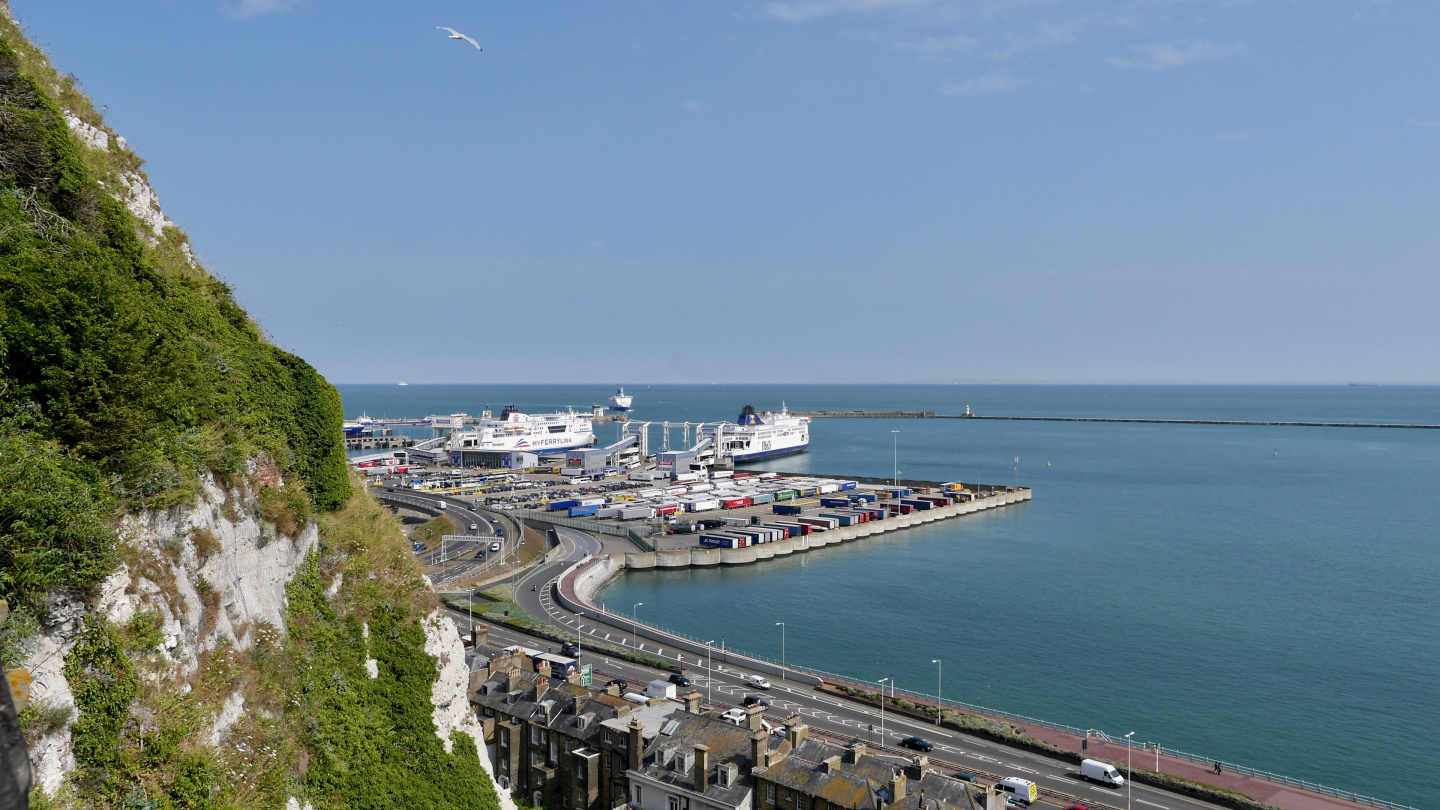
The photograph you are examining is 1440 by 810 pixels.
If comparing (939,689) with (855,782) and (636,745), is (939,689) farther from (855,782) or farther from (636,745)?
(636,745)

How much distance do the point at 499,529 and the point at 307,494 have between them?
177 feet

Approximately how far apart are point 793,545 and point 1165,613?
2873 cm

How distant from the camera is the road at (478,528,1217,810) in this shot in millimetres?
26172

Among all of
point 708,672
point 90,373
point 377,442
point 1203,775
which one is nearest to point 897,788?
point 1203,775

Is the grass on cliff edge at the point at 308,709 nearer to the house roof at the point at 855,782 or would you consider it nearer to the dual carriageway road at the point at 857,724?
the house roof at the point at 855,782

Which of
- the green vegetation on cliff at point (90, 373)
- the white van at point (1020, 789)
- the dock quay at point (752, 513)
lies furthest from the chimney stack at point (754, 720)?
the dock quay at point (752, 513)

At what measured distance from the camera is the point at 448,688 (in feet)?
60.0

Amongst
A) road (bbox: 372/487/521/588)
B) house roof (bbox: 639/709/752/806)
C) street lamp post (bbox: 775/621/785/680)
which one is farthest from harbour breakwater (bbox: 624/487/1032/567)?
house roof (bbox: 639/709/752/806)

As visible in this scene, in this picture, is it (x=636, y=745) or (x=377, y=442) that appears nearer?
(x=636, y=745)

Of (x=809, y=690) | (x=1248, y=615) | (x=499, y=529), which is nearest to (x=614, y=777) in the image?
(x=809, y=690)

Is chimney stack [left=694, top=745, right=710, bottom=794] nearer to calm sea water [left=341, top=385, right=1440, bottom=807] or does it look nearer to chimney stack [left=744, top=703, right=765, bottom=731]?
chimney stack [left=744, top=703, right=765, bottom=731]

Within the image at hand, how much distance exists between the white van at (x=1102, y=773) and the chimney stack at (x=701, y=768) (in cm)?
1275

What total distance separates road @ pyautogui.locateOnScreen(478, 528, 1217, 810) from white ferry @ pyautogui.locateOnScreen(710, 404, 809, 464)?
85202mm

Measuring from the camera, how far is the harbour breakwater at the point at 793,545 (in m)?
63.5
